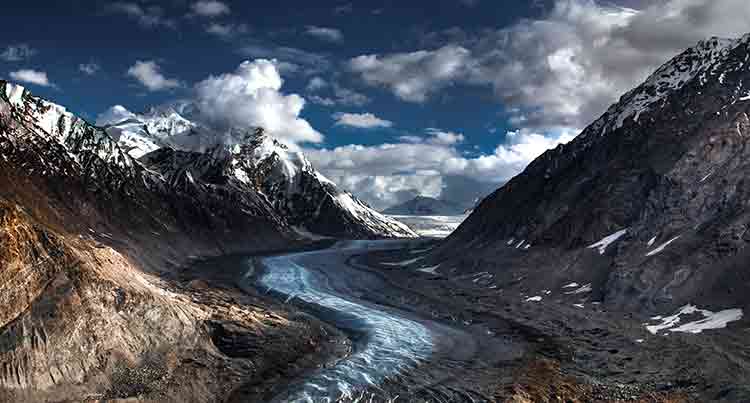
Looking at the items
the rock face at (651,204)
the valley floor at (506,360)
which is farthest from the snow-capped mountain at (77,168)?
the rock face at (651,204)

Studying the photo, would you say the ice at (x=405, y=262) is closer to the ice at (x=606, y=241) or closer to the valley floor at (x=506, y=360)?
the valley floor at (x=506, y=360)

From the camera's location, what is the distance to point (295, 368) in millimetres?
40594

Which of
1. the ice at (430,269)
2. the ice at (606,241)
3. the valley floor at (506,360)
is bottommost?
the valley floor at (506,360)

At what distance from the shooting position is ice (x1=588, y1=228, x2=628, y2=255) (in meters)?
81.9

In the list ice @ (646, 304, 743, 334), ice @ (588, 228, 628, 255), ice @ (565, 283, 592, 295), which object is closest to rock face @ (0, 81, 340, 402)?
ice @ (646, 304, 743, 334)

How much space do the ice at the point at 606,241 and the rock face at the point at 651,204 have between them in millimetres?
265

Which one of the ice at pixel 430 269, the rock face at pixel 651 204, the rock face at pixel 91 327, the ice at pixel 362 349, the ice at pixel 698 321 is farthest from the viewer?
the ice at pixel 430 269

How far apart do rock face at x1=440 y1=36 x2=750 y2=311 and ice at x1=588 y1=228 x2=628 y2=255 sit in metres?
0.26

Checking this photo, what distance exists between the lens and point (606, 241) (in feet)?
274

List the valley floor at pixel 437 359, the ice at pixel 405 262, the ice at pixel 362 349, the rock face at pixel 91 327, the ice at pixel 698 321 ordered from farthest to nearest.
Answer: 1. the ice at pixel 405 262
2. the ice at pixel 698 321
3. the ice at pixel 362 349
4. the valley floor at pixel 437 359
5. the rock face at pixel 91 327

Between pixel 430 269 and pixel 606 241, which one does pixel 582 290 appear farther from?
pixel 430 269

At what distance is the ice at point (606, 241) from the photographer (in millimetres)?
81875

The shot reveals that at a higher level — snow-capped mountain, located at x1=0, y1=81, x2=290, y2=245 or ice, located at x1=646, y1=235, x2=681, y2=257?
snow-capped mountain, located at x1=0, y1=81, x2=290, y2=245

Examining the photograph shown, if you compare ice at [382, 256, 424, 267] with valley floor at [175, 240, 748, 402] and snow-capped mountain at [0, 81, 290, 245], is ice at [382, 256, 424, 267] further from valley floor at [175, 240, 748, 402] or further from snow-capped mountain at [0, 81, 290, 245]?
snow-capped mountain at [0, 81, 290, 245]
